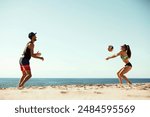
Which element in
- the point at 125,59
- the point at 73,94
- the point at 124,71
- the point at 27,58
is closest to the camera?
the point at 73,94

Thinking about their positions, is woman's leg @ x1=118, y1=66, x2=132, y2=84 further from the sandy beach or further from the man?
the man

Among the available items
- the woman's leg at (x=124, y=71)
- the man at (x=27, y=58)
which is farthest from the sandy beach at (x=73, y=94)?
the woman's leg at (x=124, y=71)

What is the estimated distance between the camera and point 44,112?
593 cm

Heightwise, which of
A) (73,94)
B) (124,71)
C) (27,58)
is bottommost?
(73,94)

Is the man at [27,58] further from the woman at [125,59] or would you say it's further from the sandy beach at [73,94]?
the woman at [125,59]

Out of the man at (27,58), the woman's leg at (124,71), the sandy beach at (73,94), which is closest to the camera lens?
the sandy beach at (73,94)

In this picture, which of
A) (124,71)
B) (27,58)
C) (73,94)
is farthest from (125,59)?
(27,58)

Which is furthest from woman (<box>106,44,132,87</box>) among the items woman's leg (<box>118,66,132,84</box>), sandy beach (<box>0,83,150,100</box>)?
sandy beach (<box>0,83,150,100</box>)

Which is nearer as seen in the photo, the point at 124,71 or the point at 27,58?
the point at 27,58

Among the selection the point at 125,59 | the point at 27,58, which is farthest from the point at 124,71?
the point at 27,58

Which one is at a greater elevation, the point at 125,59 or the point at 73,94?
the point at 125,59

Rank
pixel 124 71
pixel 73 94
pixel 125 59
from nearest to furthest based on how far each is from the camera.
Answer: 1. pixel 73 94
2. pixel 124 71
3. pixel 125 59

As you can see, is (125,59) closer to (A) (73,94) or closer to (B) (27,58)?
(A) (73,94)

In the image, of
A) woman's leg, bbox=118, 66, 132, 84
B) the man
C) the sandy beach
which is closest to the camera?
the sandy beach
